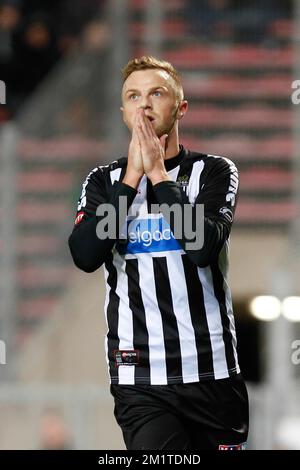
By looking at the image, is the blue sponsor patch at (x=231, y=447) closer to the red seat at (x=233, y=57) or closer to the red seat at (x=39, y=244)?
the red seat at (x=39, y=244)

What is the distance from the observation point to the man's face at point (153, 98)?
12.2 feet

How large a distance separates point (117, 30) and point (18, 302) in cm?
216

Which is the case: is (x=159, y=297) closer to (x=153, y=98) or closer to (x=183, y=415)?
(x=183, y=415)

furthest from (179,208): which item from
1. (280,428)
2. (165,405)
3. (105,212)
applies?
(280,428)

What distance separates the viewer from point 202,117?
902cm

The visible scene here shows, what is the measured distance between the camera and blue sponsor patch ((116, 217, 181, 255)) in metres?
3.73

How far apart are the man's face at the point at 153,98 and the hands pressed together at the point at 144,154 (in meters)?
0.04

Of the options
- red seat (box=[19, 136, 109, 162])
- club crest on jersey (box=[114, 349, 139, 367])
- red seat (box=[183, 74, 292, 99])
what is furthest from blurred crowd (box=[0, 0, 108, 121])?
club crest on jersey (box=[114, 349, 139, 367])

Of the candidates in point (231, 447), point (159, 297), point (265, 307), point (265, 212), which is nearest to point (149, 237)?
point (159, 297)

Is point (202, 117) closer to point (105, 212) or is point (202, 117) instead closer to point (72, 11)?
point (72, 11)
